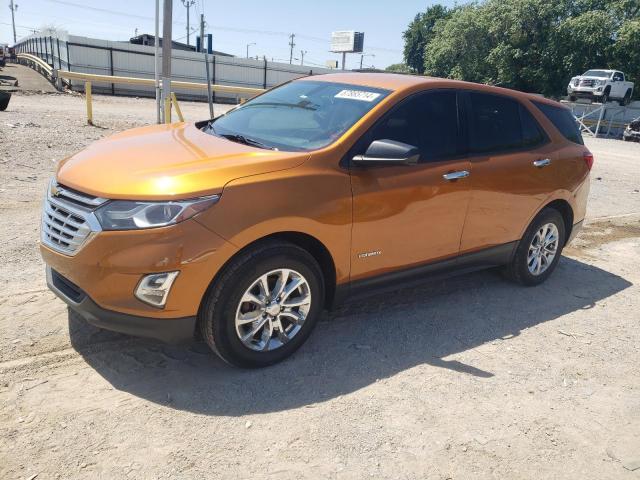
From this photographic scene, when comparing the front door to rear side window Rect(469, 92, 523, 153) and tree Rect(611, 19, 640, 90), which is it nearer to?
rear side window Rect(469, 92, 523, 153)

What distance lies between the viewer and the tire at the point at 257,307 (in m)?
3.08

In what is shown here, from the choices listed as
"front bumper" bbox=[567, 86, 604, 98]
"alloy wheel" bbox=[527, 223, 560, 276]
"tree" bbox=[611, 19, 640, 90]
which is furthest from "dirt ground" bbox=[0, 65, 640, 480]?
"tree" bbox=[611, 19, 640, 90]

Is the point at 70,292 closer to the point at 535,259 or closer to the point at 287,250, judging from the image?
the point at 287,250

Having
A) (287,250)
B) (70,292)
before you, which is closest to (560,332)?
(287,250)

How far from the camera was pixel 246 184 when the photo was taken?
3.05 m

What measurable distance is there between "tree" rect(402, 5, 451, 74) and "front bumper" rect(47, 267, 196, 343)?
78070mm

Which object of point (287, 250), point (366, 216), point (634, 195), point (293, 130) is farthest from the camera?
point (634, 195)

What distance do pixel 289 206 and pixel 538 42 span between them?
42.6m

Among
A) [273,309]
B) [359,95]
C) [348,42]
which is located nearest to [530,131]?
[359,95]

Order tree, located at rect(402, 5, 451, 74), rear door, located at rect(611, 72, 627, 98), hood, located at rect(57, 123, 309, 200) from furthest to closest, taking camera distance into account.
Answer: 1. tree, located at rect(402, 5, 451, 74)
2. rear door, located at rect(611, 72, 627, 98)
3. hood, located at rect(57, 123, 309, 200)

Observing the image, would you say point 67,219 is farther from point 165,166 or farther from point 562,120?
point 562,120

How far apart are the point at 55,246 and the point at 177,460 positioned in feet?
4.68

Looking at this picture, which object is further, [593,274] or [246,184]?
[593,274]

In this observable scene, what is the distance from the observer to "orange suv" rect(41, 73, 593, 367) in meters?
2.89
